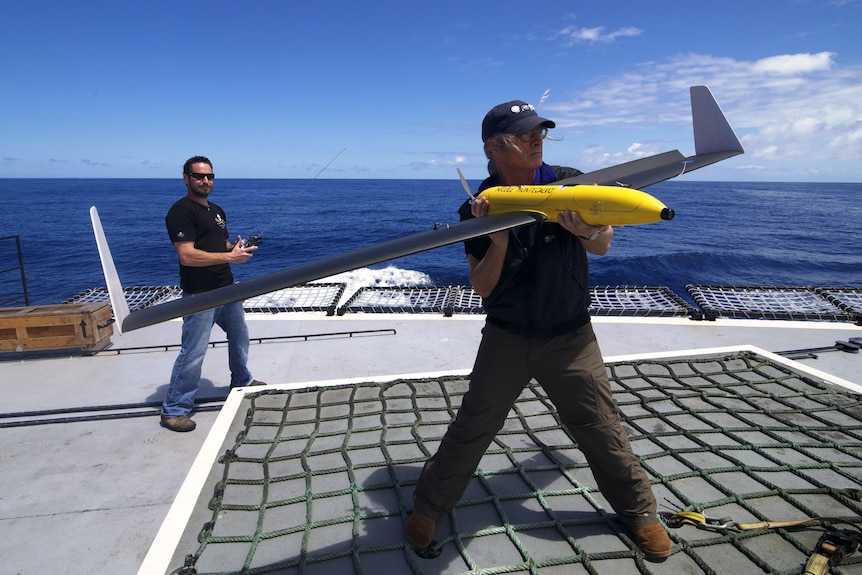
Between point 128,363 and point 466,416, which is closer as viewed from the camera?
point 466,416

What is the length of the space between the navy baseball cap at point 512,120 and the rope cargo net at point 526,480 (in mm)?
2139

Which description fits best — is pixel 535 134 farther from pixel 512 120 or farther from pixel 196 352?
pixel 196 352

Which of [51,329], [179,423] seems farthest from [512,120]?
[51,329]

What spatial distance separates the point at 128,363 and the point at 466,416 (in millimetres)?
5280

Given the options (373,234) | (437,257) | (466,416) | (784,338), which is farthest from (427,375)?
(373,234)

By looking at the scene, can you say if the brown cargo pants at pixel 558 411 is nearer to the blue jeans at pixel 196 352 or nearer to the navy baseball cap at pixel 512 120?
the navy baseball cap at pixel 512 120

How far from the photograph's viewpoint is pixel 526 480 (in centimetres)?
314

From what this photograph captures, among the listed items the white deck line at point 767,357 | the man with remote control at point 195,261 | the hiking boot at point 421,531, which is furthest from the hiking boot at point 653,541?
the man with remote control at point 195,261

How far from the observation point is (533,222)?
2.32 metres

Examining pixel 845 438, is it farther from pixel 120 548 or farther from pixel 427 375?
pixel 120 548

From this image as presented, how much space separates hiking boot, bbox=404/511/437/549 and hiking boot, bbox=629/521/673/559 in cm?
106

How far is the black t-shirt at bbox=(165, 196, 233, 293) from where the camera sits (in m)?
4.10

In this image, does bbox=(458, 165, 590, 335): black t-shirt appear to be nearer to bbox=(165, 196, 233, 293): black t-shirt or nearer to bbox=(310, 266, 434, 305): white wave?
bbox=(165, 196, 233, 293): black t-shirt

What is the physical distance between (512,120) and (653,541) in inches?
87.4
